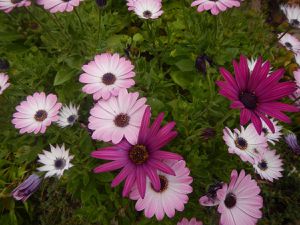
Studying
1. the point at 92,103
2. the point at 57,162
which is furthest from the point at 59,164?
the point at 92,103

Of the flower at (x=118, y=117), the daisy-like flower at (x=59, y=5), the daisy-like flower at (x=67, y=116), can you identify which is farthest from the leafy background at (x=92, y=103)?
the flower at (x=118, y=117)

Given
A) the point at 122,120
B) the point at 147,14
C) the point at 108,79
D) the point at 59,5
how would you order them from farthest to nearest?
1. the point at 147,14
2. the point at 59,5
3. the point at 108,79
4. the point at 122,120

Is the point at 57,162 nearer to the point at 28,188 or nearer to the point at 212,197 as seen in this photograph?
the point at 28,188

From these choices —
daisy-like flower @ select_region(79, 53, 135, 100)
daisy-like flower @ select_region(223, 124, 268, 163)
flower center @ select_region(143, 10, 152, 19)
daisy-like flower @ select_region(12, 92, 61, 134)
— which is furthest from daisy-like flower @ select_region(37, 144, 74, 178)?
flower center @ select_region(143, 10, 152, 19)

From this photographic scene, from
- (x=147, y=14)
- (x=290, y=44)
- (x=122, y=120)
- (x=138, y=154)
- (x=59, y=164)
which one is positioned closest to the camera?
(x=138, y=154)

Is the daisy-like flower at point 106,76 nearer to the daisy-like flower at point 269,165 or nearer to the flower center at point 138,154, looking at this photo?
the flower center at point 138,154
